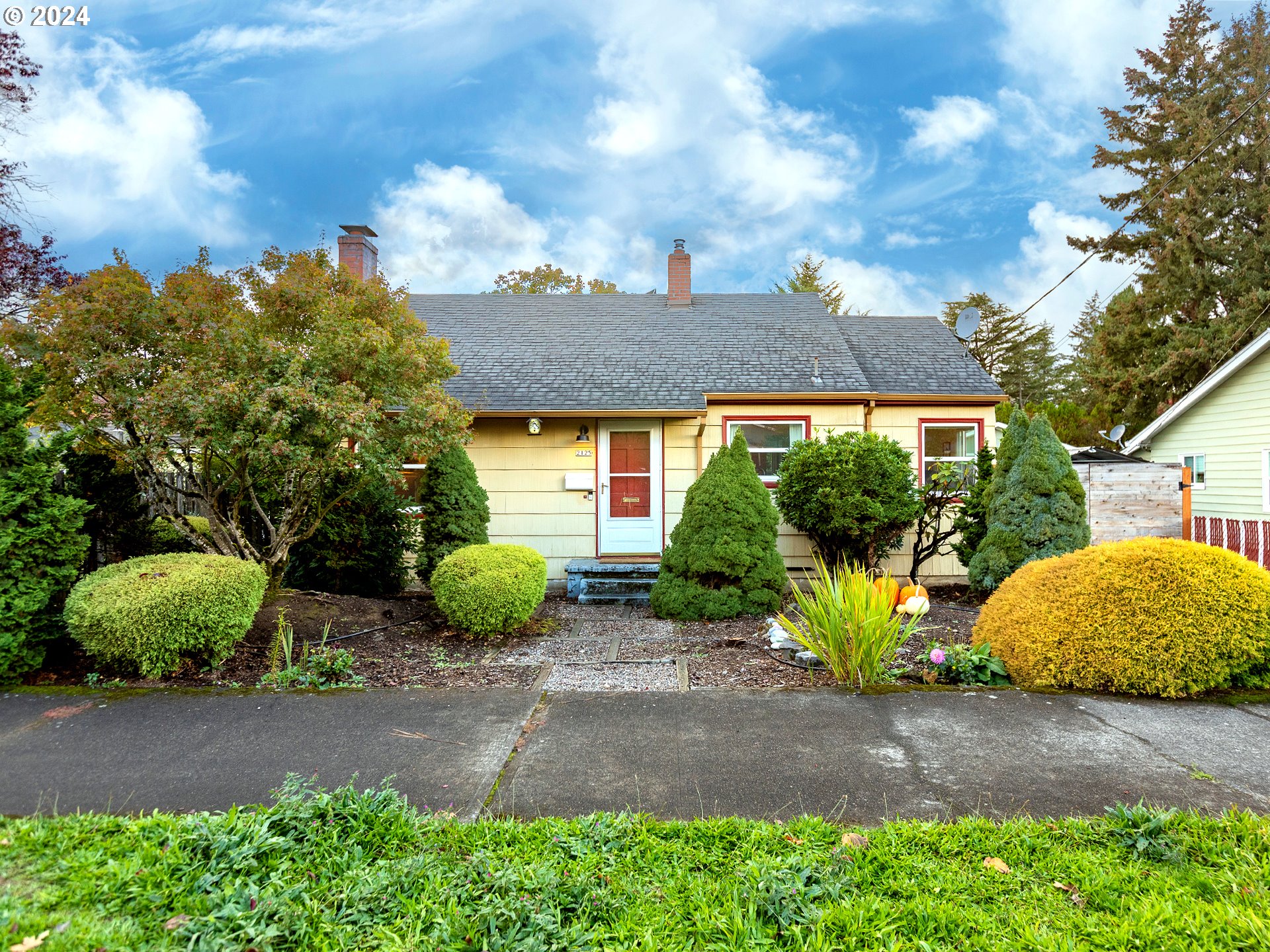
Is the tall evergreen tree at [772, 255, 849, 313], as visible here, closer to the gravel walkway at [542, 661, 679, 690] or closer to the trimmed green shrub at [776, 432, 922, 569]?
the trimmed green shrub at [776, 432, 922, 569]

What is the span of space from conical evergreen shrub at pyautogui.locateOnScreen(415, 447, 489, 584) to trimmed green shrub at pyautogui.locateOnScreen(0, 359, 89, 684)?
345cm

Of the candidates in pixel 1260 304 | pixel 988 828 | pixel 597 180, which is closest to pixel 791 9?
pixel 597 180

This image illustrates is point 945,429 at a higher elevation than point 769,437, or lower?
higher

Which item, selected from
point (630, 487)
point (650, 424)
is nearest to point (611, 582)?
point (630, 487)

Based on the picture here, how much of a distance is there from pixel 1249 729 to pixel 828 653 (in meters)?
2.33

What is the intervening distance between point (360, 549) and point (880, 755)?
22.0 feet

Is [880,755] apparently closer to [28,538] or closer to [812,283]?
[28,538]

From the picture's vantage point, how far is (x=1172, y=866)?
230 cm

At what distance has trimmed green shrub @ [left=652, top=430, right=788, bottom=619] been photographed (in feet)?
22.9

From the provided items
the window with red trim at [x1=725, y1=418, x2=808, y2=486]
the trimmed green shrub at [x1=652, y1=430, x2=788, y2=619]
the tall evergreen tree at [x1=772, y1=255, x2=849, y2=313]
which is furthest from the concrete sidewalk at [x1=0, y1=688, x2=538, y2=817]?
the tall evergreen tree at [x1=772, y1=255, x2=849, y2=313]

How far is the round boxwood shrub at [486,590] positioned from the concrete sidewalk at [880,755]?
1.89 metres

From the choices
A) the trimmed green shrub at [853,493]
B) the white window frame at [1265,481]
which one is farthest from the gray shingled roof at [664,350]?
the white window frame at [1265,481]

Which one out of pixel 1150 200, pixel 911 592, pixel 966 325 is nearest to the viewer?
pixel 911 592

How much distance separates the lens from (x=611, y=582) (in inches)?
339
